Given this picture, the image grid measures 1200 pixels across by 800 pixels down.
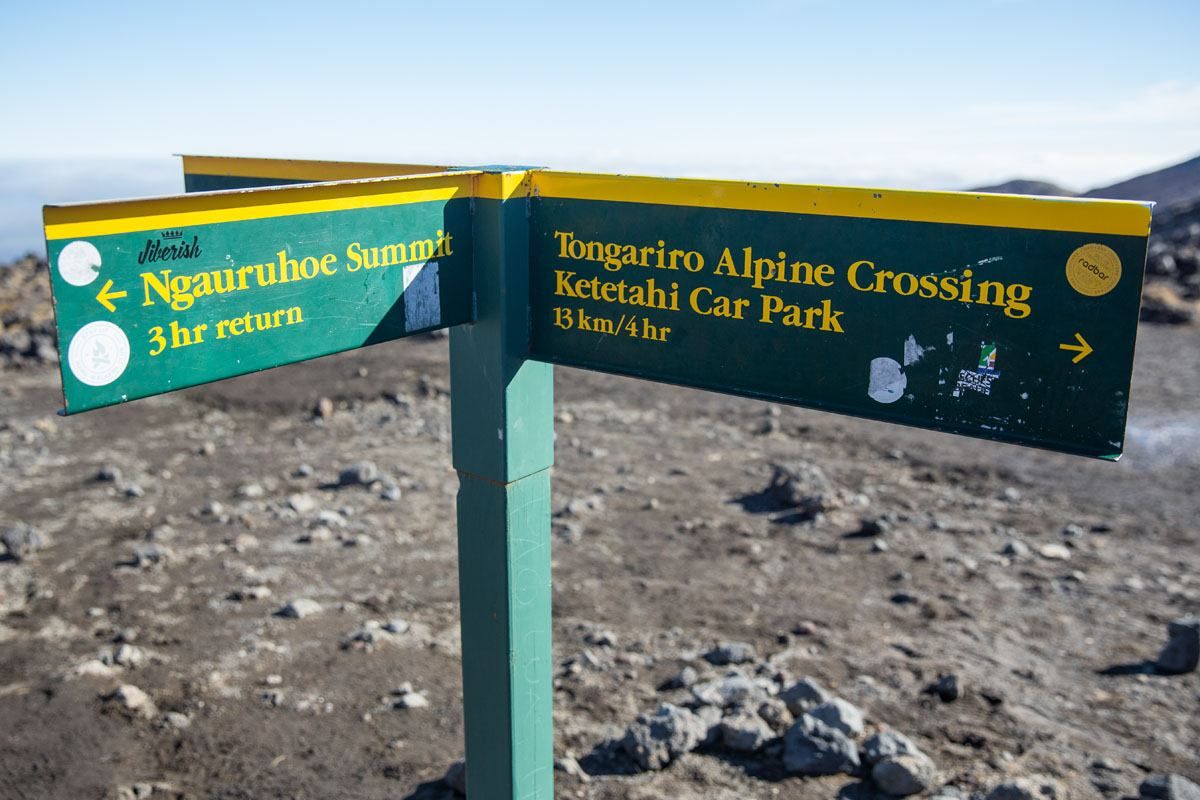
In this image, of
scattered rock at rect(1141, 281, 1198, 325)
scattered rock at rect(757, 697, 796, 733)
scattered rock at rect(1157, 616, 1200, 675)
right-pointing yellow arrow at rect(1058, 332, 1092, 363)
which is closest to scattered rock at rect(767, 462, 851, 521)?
scattered rock at rect(1157, 616, 1200, 675)

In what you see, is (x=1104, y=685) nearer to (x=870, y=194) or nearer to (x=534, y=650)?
(x=534, y=650)

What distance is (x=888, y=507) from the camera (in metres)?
8.98

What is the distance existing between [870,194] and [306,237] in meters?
1.56

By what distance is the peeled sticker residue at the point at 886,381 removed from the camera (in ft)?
9.09

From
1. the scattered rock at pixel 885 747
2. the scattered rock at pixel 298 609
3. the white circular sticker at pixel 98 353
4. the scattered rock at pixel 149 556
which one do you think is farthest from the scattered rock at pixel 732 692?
the scattered rock at pixel 149 556

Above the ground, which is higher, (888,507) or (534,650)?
(534,650)

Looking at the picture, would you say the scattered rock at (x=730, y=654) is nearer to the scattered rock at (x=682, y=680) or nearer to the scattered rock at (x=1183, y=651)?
the scattered rock at (x=682, y=680)

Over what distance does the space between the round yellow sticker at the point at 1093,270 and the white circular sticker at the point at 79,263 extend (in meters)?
2.33

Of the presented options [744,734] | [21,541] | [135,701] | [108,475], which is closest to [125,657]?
[135,701]

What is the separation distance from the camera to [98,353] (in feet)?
8.14

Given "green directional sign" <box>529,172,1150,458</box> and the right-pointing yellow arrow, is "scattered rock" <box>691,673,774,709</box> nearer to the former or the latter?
"green directional sign" <box>529,172,1150,458</box>

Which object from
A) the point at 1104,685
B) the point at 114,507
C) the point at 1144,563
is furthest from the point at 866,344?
the point at 114,507

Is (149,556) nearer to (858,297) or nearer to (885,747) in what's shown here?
(885,747)

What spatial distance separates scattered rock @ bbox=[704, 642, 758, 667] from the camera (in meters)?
6.48
